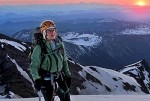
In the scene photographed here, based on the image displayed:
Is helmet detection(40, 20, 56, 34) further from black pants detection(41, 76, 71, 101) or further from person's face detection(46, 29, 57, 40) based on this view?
black pants detection(41, 76, 71, 101)

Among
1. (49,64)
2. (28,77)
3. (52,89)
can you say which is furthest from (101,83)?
(49,64)

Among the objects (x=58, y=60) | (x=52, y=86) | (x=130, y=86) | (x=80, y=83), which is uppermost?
(x=58, y=60)

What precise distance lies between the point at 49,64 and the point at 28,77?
52.1 m

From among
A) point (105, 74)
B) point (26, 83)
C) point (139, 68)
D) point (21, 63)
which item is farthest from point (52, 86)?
point (139, 68)

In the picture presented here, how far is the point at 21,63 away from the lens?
223 ft

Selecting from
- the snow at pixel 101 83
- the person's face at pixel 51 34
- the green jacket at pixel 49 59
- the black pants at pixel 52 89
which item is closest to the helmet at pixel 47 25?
the person's face at pixel 51 34

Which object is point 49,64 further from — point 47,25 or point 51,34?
point 47,25

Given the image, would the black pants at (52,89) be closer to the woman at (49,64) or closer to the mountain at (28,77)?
the woman at (49,64)

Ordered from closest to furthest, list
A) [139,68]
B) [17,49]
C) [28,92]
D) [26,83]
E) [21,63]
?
[28,92], [26,83], [21,63], [17,49], [139,68]

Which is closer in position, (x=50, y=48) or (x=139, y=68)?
(x=50, y=48)

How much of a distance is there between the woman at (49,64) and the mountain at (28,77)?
36.9m

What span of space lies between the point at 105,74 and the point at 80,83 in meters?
20.5

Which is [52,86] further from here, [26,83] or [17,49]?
[17,49]

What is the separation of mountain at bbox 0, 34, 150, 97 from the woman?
121ft
